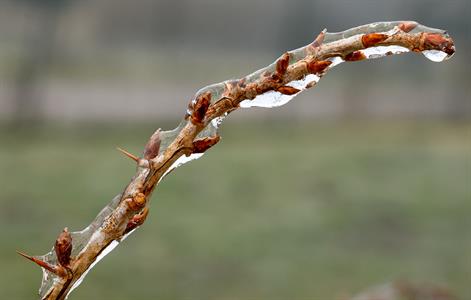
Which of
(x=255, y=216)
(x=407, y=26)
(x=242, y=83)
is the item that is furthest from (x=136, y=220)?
(x=255, y=216)

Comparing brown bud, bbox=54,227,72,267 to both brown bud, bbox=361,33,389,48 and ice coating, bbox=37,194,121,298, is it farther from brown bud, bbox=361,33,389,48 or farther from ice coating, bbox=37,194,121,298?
brown bud, bbox=361,33,389,48

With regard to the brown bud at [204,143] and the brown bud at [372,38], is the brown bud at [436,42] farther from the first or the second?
the brown bud at [204,143]

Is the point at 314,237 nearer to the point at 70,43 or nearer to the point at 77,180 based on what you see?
the point at 77,180

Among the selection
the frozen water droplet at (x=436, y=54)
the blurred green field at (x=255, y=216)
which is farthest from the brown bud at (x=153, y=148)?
the blurred green field at (x=255, y=216)

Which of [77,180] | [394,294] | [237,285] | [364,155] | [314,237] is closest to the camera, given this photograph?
[394,294]

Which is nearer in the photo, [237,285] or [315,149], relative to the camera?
[237,285]

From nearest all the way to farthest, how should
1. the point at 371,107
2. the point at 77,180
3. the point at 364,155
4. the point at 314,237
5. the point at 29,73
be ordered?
the point at 314,237 → the point at 77,180 → the point at 364,155 → the point at 29,73 → the point at 371,107

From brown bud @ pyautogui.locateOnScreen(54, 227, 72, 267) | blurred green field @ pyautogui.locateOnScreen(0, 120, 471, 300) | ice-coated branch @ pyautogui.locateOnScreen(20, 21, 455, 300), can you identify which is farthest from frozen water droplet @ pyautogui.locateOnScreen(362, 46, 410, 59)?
blurred green field @ pyautogui.locateOnScreen(0, 120, 471, 300)

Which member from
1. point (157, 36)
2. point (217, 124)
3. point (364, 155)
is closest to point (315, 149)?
point (364, 155)

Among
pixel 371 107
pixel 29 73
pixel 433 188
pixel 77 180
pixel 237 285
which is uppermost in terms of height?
pixel 29 73
